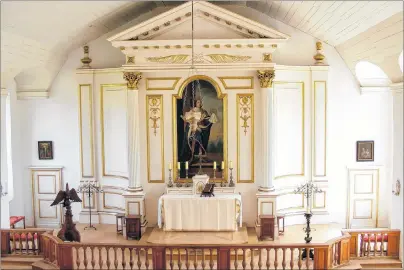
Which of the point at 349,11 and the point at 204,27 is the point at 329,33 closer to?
the point at 349,11

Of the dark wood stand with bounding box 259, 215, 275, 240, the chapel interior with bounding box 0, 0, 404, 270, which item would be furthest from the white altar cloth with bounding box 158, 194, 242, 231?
the dark wood stand with bounding box 259, 215, 275, 240

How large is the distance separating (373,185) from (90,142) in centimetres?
733

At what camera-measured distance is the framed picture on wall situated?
10.1 meters

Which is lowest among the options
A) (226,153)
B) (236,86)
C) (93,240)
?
(93,240)

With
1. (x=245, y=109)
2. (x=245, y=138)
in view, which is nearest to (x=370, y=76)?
(x=245, y=109)

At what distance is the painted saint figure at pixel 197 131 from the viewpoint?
9422 millimetres

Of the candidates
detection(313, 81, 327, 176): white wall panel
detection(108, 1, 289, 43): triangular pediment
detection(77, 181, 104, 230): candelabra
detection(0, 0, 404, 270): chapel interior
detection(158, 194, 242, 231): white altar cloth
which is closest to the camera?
detection(0, 0, 404, 270): chapel interior

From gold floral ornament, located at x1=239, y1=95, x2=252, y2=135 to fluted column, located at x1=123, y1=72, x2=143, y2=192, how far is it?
245 cm

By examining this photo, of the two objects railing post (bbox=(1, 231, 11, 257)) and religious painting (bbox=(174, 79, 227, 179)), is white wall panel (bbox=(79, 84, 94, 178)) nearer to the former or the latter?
religious painting (bbox=(174, 79, 227, 179))

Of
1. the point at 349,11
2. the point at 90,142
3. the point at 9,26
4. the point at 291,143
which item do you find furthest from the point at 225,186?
the point at 9,26

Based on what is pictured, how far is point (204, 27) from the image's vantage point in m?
9.13

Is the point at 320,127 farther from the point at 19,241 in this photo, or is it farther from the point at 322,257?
the point at 19,241

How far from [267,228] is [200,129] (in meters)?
2.75

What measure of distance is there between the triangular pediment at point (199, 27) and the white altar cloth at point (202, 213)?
143 inches
